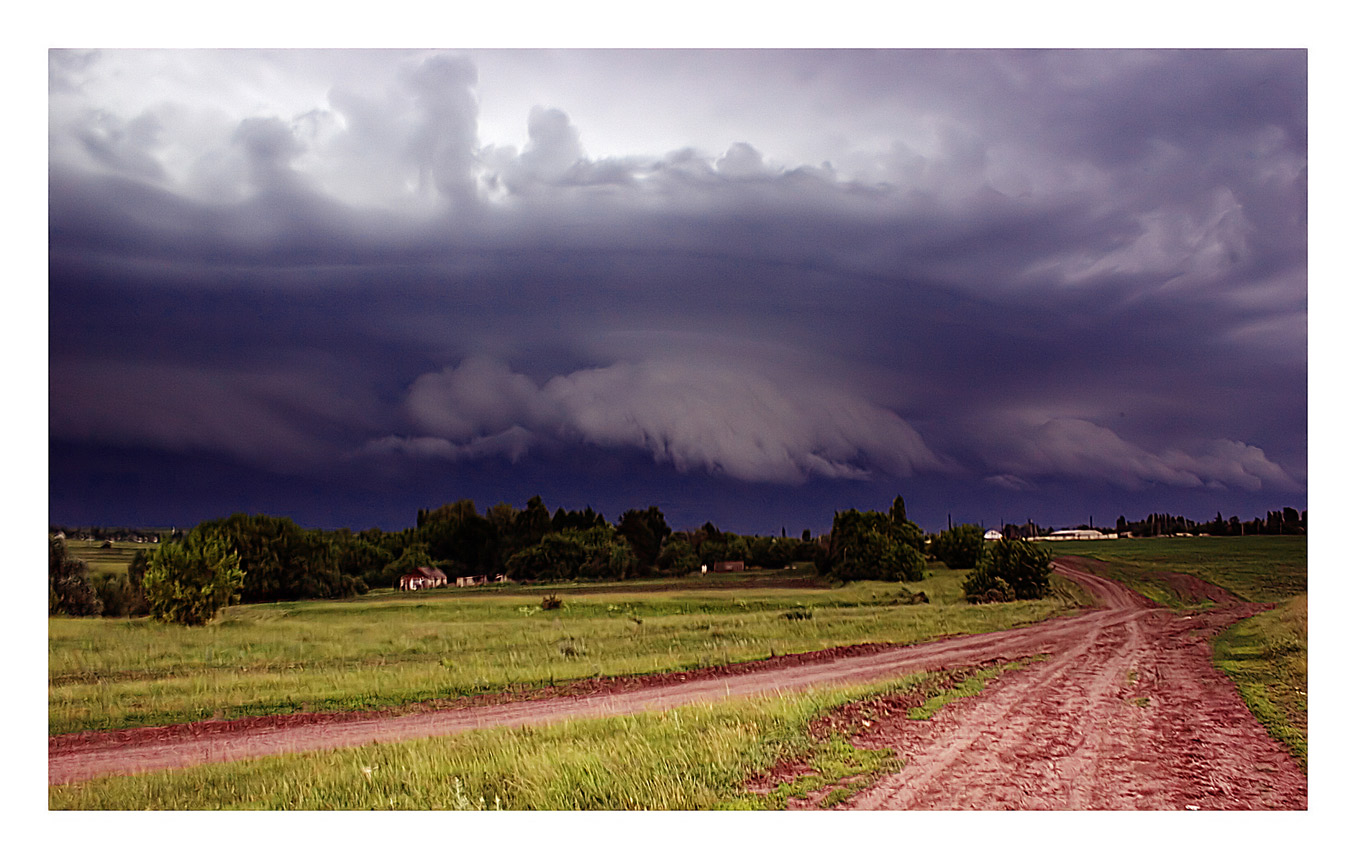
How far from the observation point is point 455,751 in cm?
608

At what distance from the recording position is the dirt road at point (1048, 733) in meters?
5.75

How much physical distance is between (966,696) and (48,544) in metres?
Result: 9.07

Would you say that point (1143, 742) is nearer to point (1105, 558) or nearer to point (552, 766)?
point (1105, 558)

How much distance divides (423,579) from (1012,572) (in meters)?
7.19

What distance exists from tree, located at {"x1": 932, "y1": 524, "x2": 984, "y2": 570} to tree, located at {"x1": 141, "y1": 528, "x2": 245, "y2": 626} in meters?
8.11

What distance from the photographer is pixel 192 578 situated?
784 cm

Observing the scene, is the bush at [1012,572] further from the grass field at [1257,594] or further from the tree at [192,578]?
the tree at [192,578]

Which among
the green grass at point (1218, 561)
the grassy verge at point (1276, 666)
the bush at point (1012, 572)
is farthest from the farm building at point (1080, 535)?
the grassy verge at point (1276, 666)

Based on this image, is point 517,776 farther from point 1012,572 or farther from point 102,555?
point 1012,572

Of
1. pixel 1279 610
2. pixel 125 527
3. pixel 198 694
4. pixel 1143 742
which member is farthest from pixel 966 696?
pixel 125 527

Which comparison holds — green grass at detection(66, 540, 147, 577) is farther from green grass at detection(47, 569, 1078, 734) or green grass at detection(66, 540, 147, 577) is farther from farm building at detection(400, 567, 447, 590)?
farm building at detection(400, 567, 447, 590)

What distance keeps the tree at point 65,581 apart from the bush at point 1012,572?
983 cm

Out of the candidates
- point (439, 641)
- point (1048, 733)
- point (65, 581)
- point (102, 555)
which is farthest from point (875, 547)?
point (65, 581)

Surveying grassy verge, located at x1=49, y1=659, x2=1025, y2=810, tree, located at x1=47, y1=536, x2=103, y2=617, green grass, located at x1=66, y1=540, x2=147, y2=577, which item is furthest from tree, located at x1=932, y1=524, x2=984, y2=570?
tree, located at x1=47, y1=536, x2=103, y2=617
